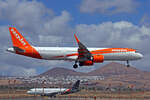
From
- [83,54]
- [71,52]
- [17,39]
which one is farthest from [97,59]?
[17,39]

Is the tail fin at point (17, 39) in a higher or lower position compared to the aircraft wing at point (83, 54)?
higher

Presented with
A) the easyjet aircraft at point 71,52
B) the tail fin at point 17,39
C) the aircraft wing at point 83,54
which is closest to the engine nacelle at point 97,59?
the easyjet aircraft at point 71,52

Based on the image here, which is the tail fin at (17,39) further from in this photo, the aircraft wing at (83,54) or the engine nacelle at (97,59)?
the engine nacelle at (97,59)

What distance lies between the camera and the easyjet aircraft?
6569 centimetres

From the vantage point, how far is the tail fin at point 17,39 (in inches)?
2658

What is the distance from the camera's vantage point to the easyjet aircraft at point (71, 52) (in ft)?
216

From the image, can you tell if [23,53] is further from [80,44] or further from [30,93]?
[30,93]

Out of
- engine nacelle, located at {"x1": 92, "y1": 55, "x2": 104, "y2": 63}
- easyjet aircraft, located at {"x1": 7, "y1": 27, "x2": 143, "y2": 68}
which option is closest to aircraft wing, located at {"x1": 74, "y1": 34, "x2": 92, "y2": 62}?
easyjet aircraft, located at {"x1": 7, "y1": 27, "x2": 143, "y2": 68}

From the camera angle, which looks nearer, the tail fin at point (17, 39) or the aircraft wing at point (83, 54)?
the aircraft wing at point (83, 54)

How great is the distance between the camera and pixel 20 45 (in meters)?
67.6

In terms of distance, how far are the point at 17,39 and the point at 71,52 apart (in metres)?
12.2

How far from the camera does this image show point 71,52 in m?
67.8

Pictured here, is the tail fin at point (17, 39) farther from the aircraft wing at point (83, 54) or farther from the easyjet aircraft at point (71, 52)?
the aircraft wing at point (83, 54)

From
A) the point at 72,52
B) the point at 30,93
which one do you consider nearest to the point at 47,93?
the point at 30,93
